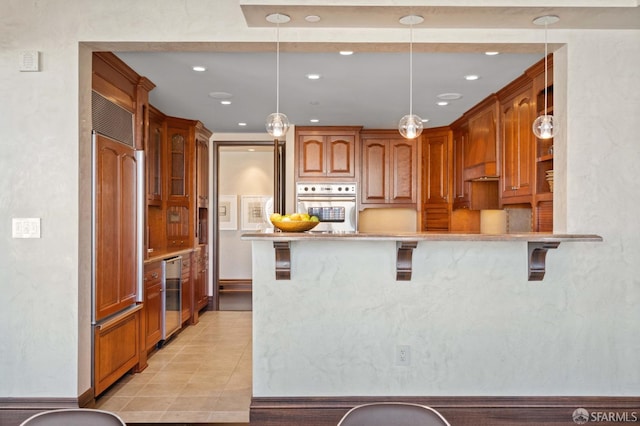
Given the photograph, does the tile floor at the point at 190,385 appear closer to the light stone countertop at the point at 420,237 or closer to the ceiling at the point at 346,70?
the light stone countertop at the point at 420,237

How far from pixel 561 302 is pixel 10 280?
329 cm

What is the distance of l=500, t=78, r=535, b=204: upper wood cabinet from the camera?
12.8 ft

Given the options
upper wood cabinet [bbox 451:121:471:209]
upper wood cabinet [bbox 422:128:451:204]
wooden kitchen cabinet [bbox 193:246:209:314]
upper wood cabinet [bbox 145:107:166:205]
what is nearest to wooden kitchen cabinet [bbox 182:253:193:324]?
wooden kitchen cabinet [bbox 193:246:209:314]

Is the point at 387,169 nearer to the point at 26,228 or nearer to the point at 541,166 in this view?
the point at 541,166

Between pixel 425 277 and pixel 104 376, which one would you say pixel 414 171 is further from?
pixel 104 376

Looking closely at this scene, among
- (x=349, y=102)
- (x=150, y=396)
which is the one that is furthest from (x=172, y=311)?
(x=349, y=102)

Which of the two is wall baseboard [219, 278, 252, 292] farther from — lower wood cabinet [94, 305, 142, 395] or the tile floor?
lower wood cabinet [94, 305, 142, 395]

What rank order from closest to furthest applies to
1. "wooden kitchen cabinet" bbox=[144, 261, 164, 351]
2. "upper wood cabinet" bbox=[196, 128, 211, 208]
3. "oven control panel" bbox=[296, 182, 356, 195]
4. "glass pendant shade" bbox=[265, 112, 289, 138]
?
"glass pendant shade" bbox=[265, 112, 289, 138], "wooden kitchen cabinet" bbox=[144, 261, 164, 351], "upper wood cabinet" bbox=[196, 128, 211, 208], "oven control panel" bbox=[296, 182, 356, 195]

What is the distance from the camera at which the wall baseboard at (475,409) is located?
286cm

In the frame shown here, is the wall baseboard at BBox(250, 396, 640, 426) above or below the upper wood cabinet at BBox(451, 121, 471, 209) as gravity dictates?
below

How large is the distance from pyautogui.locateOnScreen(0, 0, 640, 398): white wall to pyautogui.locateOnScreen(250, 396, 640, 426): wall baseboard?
14cm

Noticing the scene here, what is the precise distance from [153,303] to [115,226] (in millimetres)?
1189

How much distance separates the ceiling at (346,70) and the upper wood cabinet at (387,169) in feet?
1.11

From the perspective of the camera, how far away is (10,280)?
2875 mm
